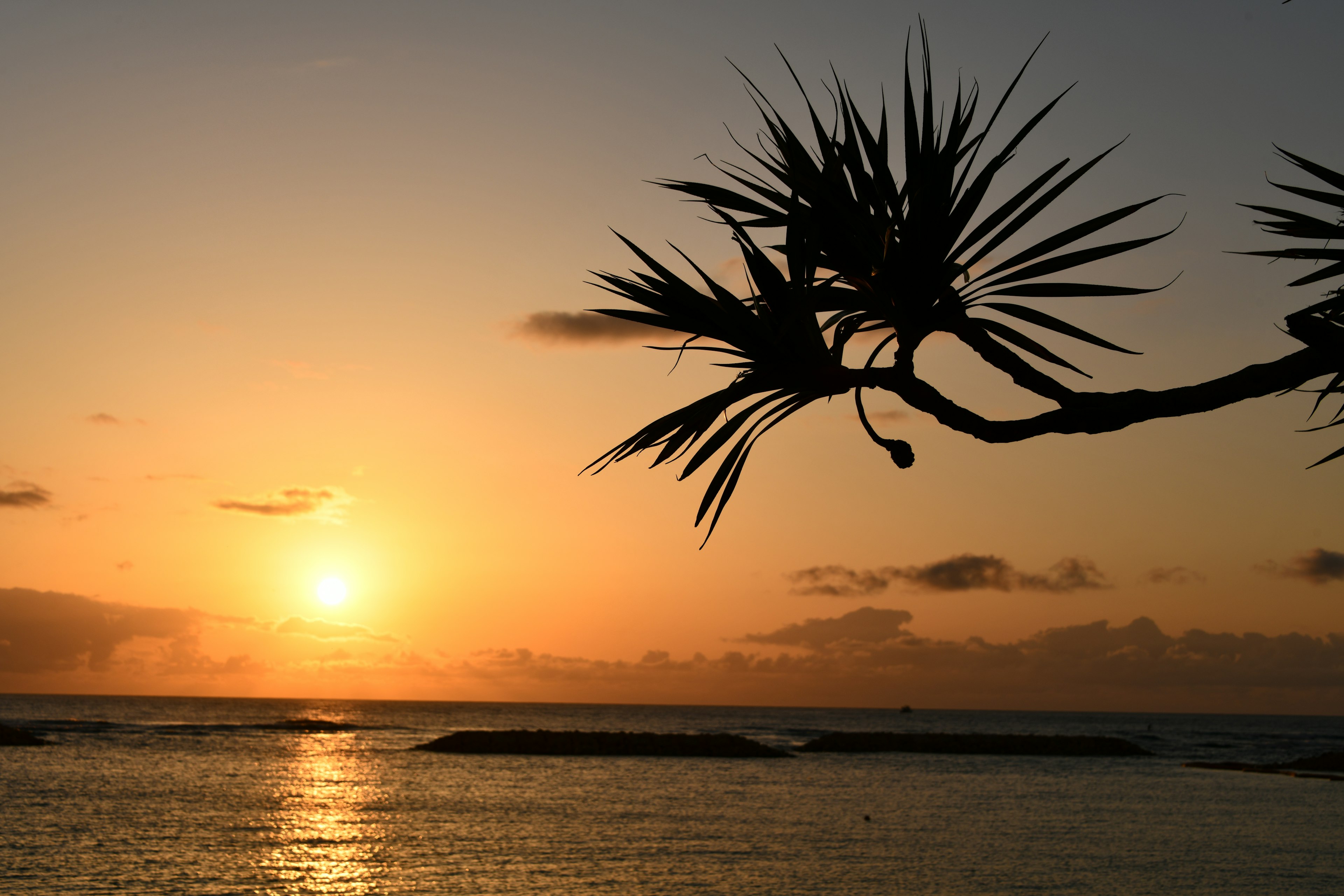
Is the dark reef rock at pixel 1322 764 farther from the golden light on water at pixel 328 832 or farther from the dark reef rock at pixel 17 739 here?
the dark reef rock at pixel 17 739

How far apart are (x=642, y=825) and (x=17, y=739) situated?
45.4 metres

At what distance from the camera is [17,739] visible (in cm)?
5322

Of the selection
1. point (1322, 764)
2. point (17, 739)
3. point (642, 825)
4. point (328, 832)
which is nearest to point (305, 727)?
point (17, 739)

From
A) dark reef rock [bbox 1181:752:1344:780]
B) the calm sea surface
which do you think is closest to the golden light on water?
the calm sea surface

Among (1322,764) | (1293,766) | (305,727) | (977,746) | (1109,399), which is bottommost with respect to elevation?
(305,727)

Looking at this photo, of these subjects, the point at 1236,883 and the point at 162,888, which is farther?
the point at 1236,883

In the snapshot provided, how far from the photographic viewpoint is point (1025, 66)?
4.01m

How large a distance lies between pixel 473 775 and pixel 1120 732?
308 feet

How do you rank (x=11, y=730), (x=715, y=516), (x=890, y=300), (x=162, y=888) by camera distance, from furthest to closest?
(x=11, y=730), (x=162, y=888), (x=890, y=300), (x=715, y=516)

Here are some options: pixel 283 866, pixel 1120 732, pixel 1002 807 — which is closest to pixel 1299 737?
pixel 1120 732

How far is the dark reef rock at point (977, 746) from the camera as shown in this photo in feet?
208

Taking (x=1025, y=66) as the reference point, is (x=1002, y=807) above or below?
below

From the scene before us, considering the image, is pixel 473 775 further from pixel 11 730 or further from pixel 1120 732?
pixel 1120 732

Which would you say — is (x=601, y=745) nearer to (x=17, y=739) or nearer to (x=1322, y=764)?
(x=17, y=739)
